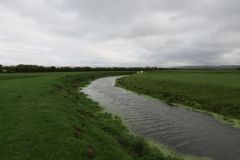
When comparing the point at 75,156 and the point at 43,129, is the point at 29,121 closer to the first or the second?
the point at 43,129

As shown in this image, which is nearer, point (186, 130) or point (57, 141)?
point (57, 141)

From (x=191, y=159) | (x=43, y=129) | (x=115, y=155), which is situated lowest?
(x=191, y=159)

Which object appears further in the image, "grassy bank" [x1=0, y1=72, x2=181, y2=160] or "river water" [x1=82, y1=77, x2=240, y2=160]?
"river water" [x1=82, y1=77, x2=240, y2=160]

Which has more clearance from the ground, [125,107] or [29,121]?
[29,121]

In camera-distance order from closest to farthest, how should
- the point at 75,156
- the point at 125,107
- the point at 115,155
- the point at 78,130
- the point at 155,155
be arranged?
the point at 75,156, the point at 115,155, the point at 155,155, the point at 78,130, the point at 125,107

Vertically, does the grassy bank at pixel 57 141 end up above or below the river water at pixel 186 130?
above

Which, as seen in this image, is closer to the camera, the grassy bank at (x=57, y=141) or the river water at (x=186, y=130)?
the grassy bank at (x=57, y=141)

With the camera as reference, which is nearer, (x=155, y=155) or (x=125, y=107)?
(x=155, y=155)

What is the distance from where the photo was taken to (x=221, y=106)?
24.8 meters

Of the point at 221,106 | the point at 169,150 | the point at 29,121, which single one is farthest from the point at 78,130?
the point at 221,106

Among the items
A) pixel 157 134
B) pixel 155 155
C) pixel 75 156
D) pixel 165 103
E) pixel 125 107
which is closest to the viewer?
pixel 75 156

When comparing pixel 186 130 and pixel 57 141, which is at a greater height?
pixel 57 141

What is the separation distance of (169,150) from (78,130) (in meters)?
5.59

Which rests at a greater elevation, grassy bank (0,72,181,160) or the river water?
grassy bank (0,72,181,160)
